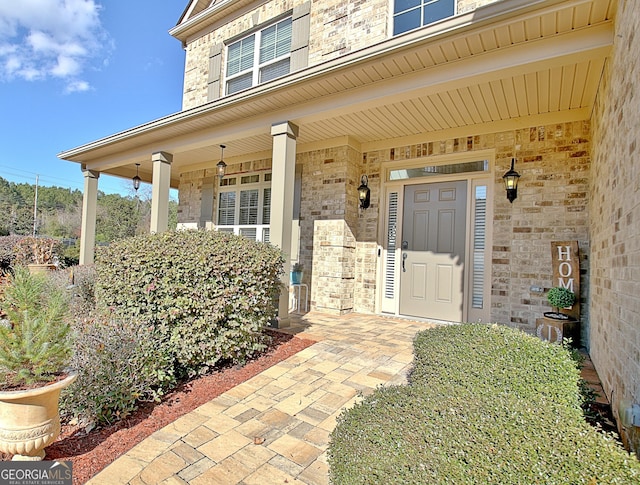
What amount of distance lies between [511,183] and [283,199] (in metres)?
2.74

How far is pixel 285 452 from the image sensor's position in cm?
184

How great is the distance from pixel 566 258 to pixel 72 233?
2923 centimetres

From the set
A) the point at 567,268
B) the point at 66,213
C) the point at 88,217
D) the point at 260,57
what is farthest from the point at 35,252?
the point at 66,213

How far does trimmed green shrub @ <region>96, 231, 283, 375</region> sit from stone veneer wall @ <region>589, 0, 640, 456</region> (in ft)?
8.14

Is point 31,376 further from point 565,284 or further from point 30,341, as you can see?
point 565,284

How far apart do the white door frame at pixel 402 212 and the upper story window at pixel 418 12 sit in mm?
1798

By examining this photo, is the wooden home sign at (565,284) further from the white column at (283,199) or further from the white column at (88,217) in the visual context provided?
the white column at (88,217)

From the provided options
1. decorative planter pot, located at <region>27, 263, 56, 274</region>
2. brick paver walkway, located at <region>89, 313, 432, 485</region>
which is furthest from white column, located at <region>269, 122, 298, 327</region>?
decorative planter pot, located at <region>27, 263, 56, 274</region>

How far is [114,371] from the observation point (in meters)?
2.21

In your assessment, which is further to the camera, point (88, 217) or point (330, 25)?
point (88, 217)

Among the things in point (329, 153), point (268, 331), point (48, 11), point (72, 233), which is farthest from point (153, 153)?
point (72, 233)

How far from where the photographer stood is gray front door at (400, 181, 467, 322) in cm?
463

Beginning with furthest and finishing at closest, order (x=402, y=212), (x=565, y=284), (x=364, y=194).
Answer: (x=364, y=194)
(x=402, y=212)
(x=565, y=284)

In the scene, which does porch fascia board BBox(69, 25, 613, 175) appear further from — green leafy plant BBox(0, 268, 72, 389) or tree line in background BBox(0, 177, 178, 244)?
tree line in background BBox(0, 177, 178, 244)
